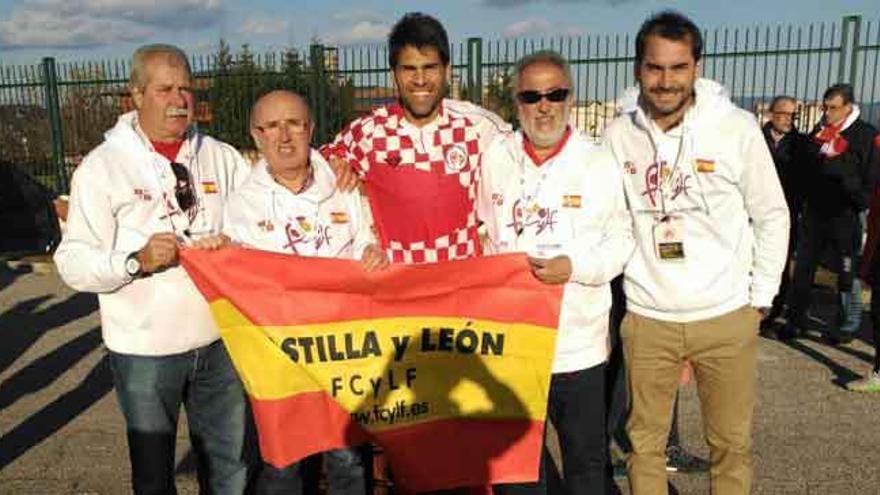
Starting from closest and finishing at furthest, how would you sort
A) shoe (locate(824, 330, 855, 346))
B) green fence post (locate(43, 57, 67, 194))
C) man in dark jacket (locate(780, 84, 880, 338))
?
man in dark jacket (locate(780, 84, 880, 338))
shoe (locate(824, 330, 855, 346))
green fence post (locate(43, 57, 67, 194))

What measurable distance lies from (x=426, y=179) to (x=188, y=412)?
1.50 m

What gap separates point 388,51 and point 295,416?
171 centimetres

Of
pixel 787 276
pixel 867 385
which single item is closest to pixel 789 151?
pixel 787 276

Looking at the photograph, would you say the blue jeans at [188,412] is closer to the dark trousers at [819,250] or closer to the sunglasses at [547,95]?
the sunglasses at [547,95]

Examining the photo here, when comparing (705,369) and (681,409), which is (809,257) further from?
(705,369)

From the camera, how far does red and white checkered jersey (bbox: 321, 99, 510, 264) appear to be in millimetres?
3594

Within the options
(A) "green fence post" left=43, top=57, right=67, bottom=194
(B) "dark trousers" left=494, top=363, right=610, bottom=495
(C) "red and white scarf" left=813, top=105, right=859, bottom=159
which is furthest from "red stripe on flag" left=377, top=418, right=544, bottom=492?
(A) "green fence post" left=43, top=57, right=67, bottom=194

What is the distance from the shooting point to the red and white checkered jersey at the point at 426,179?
11.8 feet

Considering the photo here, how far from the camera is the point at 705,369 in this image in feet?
11.1

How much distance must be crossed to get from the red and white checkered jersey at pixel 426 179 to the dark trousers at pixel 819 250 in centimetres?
519

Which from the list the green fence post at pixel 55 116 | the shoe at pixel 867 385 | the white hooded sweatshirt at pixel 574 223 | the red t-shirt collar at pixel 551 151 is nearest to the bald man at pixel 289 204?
the white hooded sweatshirt at pixel 574 223

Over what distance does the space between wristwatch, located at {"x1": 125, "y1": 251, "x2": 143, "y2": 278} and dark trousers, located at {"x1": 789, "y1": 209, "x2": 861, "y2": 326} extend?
664 cm

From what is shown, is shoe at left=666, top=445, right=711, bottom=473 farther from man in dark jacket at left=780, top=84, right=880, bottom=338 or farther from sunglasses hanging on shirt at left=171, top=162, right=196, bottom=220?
man in dark jacket at left=780, top=84, right=880, bottom=338

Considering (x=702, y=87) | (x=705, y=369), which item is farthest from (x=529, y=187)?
(x=705, y=369)
